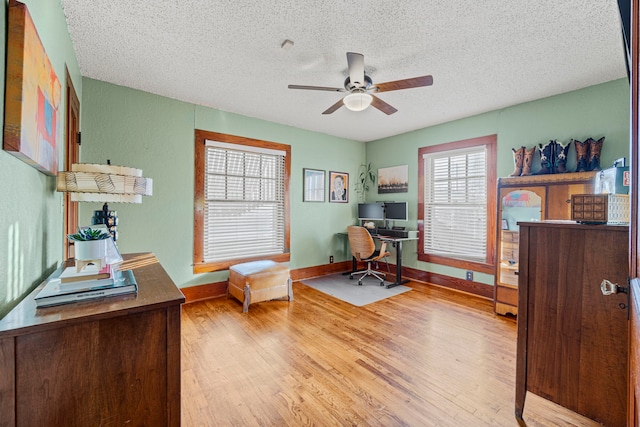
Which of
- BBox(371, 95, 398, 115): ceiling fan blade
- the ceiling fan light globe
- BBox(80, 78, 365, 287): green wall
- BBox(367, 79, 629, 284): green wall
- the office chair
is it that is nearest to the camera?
the ceiling fan light globe

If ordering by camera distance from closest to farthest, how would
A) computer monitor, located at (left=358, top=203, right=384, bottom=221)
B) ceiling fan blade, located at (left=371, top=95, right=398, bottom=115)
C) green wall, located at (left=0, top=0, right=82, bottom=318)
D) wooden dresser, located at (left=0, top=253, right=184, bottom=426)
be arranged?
wooden dresser, located at (left=0, top=253, right=184, bottom=426), green wall, located at (left=0, top=0, right=82, bottom=318), ceiling fan blade, located at (left=371, top=95, right=398, bottom=115), computer monitor, located at (left=358, top=203, right=384, bottom=221)

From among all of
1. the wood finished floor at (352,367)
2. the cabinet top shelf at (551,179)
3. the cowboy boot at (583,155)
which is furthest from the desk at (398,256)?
the cowboy boot at (583,155)

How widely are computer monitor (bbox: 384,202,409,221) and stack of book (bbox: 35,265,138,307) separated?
4.13m

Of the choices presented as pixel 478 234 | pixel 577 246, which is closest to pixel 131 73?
pixel 577 246

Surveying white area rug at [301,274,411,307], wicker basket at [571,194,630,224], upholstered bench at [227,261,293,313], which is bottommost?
white area rug at [301,274,411,307]

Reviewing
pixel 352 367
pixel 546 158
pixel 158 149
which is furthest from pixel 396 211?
pixel 158 149

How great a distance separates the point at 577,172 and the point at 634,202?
2729mm

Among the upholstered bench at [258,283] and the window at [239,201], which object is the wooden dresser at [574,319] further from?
the window at [239,201]

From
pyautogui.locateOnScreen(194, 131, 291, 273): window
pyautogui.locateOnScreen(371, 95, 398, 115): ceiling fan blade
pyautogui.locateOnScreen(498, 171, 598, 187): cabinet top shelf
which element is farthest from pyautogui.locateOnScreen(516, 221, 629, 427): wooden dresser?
pyautogui.locateOnScreen(194, 131, 291, 273): window

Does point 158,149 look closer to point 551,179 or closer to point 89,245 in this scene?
point 89,245

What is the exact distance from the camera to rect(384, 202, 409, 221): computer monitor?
4625 mm

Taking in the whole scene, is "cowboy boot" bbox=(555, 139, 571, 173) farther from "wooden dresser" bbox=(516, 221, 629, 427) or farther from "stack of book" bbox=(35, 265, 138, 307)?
"stack of book" bbox=(35, 265, 138, 307)

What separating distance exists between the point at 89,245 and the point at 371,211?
14.6 feet

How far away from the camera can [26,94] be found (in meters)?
1.02
